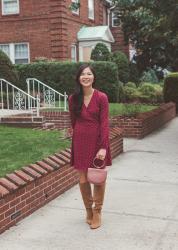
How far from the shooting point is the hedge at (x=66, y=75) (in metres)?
20.5

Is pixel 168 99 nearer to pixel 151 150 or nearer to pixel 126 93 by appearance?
pixel 126 93

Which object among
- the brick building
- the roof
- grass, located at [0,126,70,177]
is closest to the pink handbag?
grass, located at [0,126,70,177]

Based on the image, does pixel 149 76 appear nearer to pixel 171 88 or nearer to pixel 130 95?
pixel 130 95

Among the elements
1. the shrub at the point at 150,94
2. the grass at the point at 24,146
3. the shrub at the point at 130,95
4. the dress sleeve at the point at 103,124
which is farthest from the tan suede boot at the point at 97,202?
the shrub at the point at 150,94

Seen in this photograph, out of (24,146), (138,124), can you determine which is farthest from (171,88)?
(24,146)

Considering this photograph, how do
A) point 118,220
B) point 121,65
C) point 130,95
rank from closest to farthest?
point 118,220 < point 130,95 < point 121,65

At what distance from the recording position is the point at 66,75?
69.1 feet

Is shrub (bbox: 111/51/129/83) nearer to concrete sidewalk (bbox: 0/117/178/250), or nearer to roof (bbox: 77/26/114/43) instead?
roof (bbox: 77/26/114/43)

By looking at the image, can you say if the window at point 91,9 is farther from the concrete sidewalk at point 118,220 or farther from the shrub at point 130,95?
the concrete sidewalk at point 118,220

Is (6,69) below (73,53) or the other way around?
below

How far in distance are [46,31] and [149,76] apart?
21.1 feet

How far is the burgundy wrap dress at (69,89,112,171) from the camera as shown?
5.65 metres

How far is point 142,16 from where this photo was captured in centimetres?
1300

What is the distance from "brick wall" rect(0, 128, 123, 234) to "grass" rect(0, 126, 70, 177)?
13.5 inches
